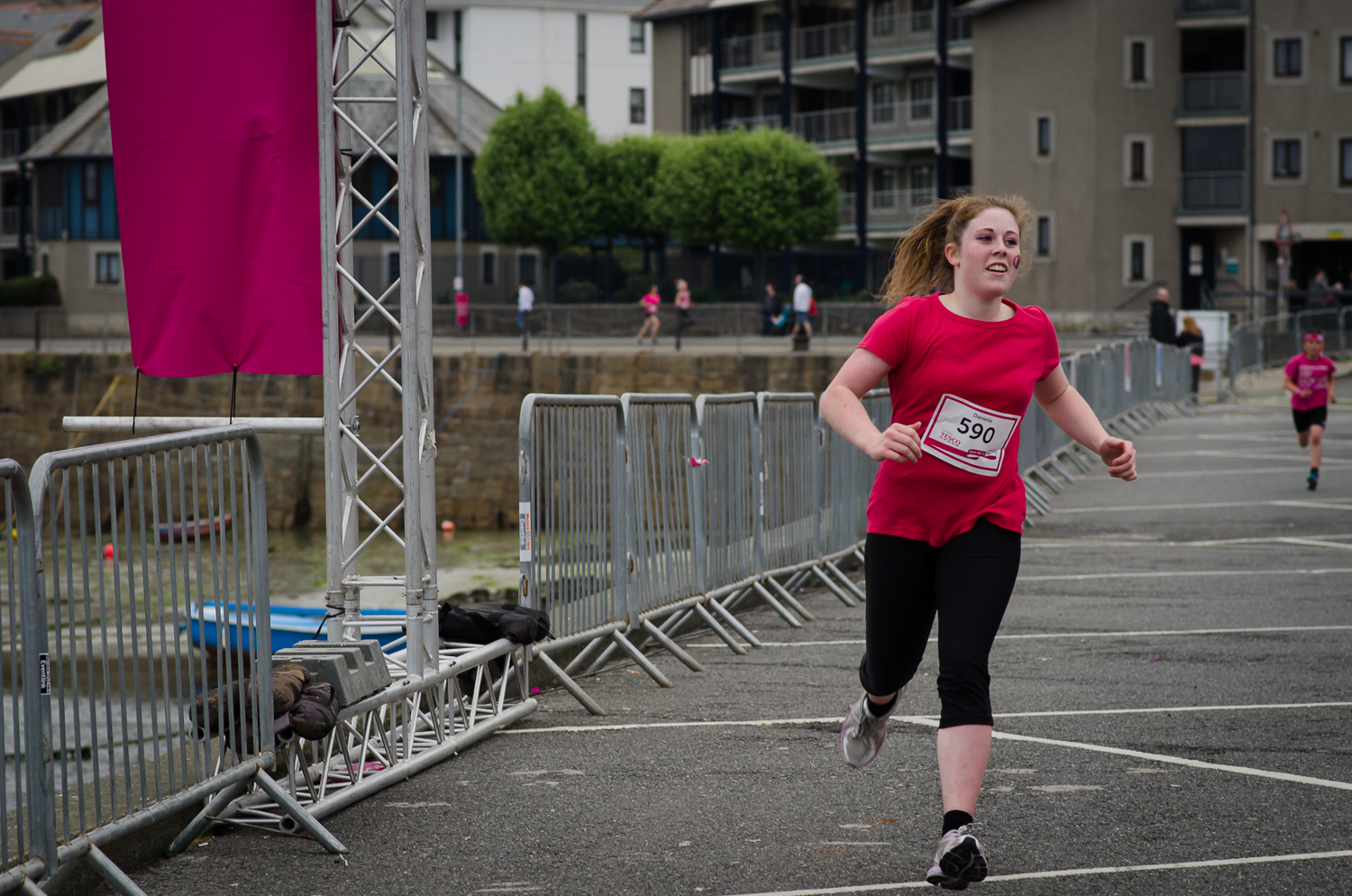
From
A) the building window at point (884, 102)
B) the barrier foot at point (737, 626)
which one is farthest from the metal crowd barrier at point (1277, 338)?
the barrier foot at point (737, 626)

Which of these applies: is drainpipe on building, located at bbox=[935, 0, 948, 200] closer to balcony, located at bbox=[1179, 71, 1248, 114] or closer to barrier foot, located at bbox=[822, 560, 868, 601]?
balcony, located at bbox=[1179, 71, 1248, 114]

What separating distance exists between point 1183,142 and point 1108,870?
5578cm

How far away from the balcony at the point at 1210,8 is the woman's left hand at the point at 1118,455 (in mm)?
55568

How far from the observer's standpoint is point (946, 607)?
14.8 ft

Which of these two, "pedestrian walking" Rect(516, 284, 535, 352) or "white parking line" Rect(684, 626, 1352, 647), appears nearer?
"white parking line" Rect(684, 626, 1352, 647)

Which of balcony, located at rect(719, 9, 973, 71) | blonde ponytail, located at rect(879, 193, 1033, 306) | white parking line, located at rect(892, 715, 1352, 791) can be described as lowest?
white parking line, located at rect(892, 715, 1352, 791)

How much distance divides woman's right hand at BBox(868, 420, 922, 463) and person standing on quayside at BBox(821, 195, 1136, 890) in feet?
0.32

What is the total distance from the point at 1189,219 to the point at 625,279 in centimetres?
2231

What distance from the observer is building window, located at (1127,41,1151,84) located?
55281 mm

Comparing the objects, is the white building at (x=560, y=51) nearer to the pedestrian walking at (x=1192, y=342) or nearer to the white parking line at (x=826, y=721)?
the pedestrian walking at (x=1192, y=342)

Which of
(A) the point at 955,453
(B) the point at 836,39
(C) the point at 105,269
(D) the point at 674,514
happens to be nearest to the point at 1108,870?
(A) the point at 955,453

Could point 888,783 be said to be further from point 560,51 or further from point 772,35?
point 560,51

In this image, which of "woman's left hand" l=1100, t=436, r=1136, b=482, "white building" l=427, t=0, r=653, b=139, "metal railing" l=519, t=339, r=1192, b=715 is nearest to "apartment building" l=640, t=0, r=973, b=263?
"white building" l=427, t=0, r=653, b=139

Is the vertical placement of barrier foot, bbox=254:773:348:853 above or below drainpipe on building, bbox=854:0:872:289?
below
